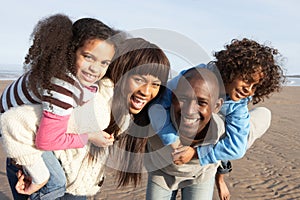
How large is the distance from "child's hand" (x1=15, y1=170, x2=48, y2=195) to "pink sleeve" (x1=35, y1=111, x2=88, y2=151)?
311mm

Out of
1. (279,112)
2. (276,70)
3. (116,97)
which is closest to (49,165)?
(116,97)

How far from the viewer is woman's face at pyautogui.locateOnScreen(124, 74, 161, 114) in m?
2.36

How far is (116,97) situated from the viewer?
233 centimetres

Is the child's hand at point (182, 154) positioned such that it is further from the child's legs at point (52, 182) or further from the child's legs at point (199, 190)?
the child's legs at point (52, 182)

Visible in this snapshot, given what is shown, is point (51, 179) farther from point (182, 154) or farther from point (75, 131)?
point (182, 154)

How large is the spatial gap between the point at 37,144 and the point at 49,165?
0.74 ft

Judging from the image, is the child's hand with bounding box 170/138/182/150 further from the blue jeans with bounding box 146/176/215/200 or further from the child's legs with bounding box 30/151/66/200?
the child's legs with bounding box 30/151/66/200

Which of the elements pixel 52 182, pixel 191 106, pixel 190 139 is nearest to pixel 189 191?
pixel 190 139

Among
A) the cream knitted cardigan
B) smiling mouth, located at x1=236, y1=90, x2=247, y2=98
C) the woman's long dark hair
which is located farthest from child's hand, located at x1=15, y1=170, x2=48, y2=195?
smiling mouth, located at x1=236, y1=90, x2=247, y2=98

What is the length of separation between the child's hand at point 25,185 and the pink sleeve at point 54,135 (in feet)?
1.02

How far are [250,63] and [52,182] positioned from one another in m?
1.53

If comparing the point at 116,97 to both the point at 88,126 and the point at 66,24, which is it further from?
the point at 66,24

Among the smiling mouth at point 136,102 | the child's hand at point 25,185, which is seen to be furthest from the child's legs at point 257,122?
the child's hand at point 25,185

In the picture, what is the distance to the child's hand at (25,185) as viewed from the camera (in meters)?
2.20
